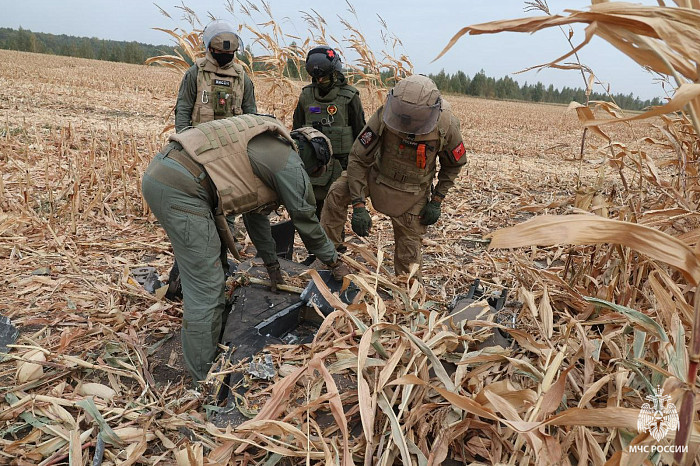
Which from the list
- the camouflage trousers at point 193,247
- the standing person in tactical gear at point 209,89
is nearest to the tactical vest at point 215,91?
the standing person in tactical gear at point 209,89

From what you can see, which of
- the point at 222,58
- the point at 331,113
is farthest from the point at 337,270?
the point at 222,58

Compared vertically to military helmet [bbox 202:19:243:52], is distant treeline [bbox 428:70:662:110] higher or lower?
higher

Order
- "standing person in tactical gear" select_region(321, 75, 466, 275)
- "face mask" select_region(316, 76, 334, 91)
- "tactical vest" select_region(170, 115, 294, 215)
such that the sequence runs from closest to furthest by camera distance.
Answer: "tactical vest" select_region(170, 115, 294, 215) → "standing person in tactical gear" select_region(321, 75, 466, 275) → "face mask" select_region(316, 76, 334, 91)

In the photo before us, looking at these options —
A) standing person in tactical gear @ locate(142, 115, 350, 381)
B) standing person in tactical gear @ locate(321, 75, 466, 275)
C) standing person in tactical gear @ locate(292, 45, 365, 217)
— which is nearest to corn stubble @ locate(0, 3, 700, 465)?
standing person in tactical gear @ locate(142, 115, 350, 381)

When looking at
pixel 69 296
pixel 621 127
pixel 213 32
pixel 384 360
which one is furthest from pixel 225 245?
pixel 621 127

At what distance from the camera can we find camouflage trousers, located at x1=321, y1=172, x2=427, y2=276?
4.10 m

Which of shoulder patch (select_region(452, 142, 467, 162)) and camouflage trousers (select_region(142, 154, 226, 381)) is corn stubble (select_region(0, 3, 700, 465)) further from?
shoulder patch (select_region(452, 142, 467, 162))

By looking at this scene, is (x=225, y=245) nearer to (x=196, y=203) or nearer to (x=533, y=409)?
(x=196, y=203)

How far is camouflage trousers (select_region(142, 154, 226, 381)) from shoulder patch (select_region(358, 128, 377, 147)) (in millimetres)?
1552

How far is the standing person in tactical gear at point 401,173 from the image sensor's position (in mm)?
3646

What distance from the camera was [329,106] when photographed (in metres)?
4.52

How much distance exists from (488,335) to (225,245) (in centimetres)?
197

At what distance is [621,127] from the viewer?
2083cm

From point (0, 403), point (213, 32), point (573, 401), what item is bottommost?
point (0, 403)
